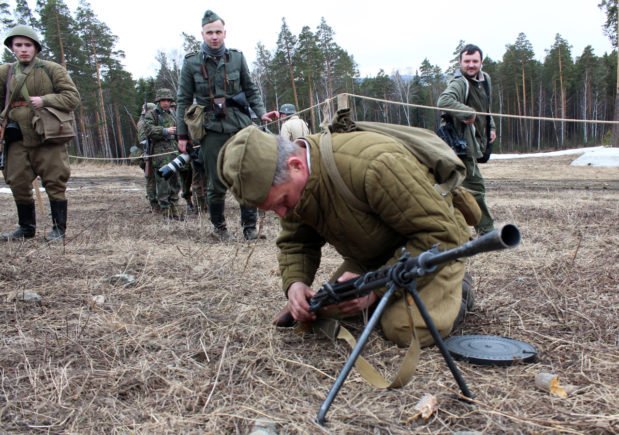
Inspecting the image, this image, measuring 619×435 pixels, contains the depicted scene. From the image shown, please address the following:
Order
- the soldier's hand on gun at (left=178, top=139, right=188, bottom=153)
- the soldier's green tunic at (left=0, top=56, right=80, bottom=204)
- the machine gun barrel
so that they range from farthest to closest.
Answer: the soldier's hand on gun at (left=178, top=139, right=188, bottom=153)
the soldier's green tunic at (left=0, top=56, right=80, bottom=204)
the machine gun barrel

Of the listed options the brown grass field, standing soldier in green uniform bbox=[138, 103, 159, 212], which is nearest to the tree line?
standing soldier in green uniform bbox=[138, 103, 159, 212]

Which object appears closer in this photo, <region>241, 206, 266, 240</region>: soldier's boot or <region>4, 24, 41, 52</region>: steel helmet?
<region>4, 24, 41, 52</region>: steel helmet

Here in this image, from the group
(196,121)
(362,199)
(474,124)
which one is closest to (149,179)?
(196,121)

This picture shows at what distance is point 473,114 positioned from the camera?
5.36 metres

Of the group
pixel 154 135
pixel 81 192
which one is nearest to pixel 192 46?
pixel 81 192

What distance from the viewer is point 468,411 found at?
1.99m

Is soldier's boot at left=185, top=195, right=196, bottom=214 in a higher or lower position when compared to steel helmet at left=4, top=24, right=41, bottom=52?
lower

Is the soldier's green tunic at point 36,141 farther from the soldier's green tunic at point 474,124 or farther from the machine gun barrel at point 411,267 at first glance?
the machine gun barrel at point 411,267

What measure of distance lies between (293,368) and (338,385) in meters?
0.68

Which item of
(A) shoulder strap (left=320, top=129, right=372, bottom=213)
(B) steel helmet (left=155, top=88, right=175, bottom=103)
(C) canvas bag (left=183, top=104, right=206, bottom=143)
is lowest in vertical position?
(A) shoulder strap (left=320, top=129, right=372, bottom=213)

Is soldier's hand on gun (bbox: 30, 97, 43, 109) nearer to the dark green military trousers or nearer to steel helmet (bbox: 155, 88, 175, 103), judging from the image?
steel helmet (bbox: 155, 88, 175, 103)

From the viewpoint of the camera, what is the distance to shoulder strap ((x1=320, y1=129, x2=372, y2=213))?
2375mm

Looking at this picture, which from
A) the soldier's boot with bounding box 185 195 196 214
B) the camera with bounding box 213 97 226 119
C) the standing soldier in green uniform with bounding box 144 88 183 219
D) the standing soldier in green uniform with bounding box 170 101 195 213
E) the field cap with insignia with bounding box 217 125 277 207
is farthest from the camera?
the standing soldier in green uniform with bounding box 170 101 195 213

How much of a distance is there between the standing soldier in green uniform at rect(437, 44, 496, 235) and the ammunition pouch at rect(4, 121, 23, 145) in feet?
14.9
